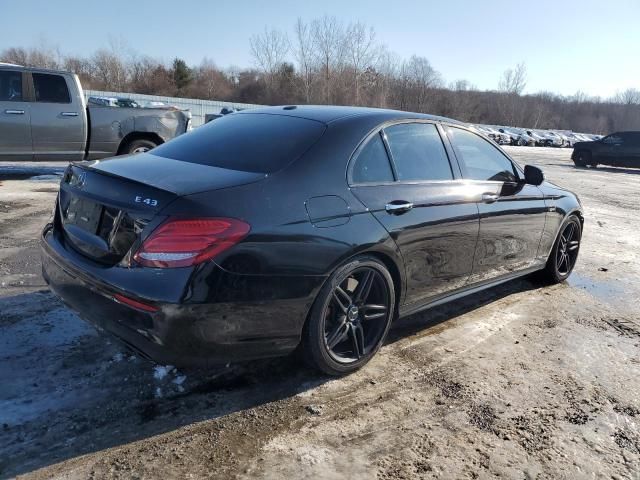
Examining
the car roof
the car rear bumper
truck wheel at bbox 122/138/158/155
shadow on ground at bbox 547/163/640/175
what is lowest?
shadow on ground at bbox 547/163/640/175

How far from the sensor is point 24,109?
8367 millimetres

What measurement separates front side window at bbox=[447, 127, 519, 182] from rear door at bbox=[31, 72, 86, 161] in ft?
23.4

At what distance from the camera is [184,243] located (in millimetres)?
2396

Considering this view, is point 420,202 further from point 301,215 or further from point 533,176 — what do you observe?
point 533,176

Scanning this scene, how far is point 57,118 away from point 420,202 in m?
7.51

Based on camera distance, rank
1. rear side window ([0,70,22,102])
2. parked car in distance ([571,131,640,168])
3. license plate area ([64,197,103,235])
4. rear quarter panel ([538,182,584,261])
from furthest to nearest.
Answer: parked car in distance ([571,131,640,168]) → rear side window ([0,70,22,102]) → rear quarter panel ([538,182,584,261]) → license plate area ([64,197,103,235])

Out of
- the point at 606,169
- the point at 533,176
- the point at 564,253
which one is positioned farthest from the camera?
the point at 606,169

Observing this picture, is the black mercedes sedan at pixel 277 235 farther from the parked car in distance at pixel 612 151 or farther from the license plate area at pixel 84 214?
the parked car in distance at pixel 612 151

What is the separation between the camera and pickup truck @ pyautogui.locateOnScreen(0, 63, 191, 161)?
8305 mm

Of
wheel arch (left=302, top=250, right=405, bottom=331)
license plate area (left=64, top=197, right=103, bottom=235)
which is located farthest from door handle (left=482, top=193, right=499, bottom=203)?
license plate area (left=64, top=197, right=103, bottom=235)

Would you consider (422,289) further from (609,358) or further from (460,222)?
(609,358)

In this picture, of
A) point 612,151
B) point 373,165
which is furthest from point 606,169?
point 373,165

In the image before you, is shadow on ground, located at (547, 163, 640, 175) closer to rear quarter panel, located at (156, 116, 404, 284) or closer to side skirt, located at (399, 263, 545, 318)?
side skirt, located at (399, 263, 545, 318)

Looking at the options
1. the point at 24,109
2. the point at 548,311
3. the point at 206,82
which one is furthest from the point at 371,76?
the point at 548,311
